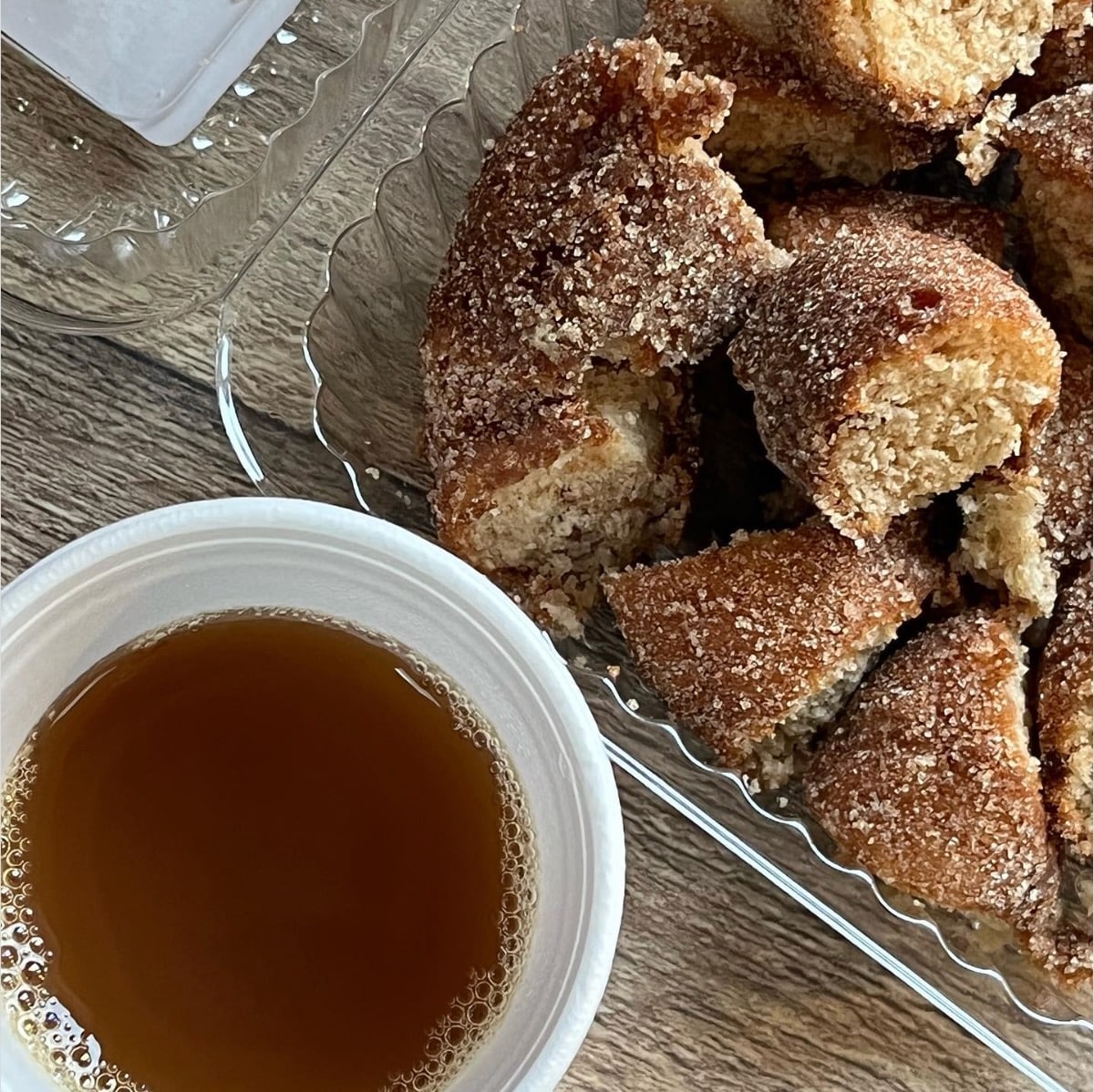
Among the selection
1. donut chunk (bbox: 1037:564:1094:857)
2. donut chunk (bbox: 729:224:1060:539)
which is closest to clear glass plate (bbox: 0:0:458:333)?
donut chunk (bbox: 729:224:1060:539)

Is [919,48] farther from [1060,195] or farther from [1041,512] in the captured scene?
[1041,512]

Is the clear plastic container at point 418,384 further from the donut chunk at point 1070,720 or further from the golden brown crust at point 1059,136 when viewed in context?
the golden brown crust at point 1059,136

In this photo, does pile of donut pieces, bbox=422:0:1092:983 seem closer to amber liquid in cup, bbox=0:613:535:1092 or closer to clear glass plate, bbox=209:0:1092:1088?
clear glass plate, bbox=209:0:1092:1088

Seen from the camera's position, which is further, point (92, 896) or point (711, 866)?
point (711, 866)

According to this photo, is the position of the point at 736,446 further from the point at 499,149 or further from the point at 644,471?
the point at 499,149

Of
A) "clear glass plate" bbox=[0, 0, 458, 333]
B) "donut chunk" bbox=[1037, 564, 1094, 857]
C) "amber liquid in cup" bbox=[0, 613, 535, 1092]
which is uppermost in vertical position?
"donut chunk" bbox=[1037, 564, 1094, 857]

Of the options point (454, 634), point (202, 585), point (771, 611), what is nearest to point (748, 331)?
point (771, 611)

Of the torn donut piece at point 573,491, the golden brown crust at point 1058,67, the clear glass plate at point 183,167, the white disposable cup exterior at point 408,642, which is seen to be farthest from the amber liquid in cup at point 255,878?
the golden brown crust at point 1058,67
